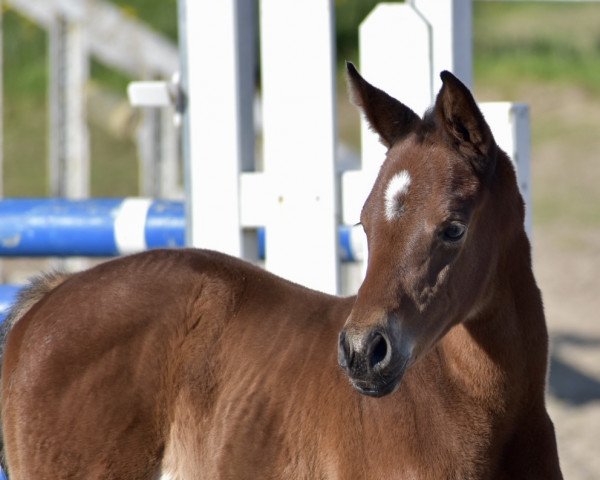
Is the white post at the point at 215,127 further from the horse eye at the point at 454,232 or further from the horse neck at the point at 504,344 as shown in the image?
the horse eye at the point at 454,232

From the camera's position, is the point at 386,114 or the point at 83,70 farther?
the point at 83,70

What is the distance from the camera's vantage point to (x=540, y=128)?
16.2 m

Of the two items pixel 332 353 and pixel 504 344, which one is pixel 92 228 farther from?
pixel 504 344

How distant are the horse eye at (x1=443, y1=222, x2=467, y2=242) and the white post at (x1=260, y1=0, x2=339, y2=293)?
1348 mm

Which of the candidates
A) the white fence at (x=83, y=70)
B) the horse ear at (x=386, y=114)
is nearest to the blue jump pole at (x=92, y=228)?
the horse ear at (x=386, y=114)

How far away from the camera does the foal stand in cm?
275

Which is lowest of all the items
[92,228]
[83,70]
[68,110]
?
[92,228]

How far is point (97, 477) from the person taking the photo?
10.6 feet

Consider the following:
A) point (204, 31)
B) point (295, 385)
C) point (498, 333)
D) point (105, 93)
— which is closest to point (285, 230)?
point (204, 31)

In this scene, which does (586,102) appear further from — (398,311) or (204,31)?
(398,311)

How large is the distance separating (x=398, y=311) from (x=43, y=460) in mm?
1188

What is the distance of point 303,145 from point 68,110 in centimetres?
427

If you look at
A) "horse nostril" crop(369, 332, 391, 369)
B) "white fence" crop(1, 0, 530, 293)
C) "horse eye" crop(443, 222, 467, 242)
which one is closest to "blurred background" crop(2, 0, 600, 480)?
"white fence" crop(1, 0, 530, 293)

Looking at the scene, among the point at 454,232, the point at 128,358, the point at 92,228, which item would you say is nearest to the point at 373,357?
the point at 454,232
